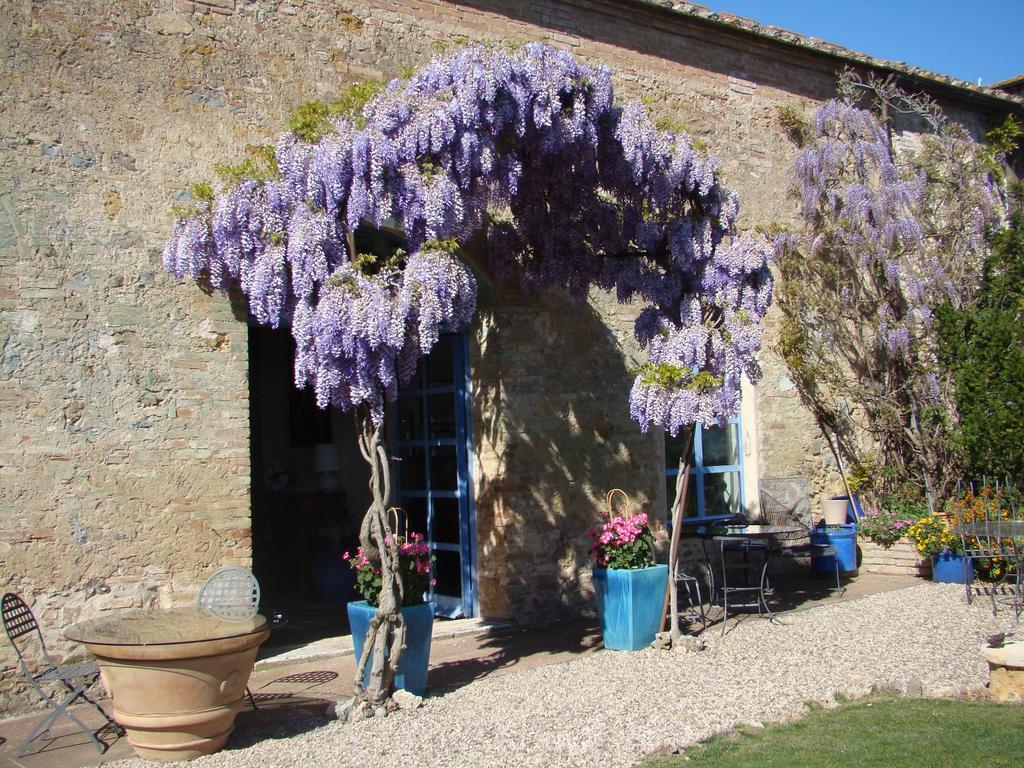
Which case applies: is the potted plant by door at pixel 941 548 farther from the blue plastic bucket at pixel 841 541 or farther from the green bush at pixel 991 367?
the green bush at pixel 991 367

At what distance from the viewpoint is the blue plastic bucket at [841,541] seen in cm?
811

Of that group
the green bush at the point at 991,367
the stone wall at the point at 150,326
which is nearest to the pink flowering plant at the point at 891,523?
the green bush at the point at 991,367

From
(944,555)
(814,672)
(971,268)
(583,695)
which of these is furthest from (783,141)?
(583,695)

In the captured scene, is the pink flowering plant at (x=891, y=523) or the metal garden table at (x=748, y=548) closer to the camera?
the metal garden table at (x=748, y=548)

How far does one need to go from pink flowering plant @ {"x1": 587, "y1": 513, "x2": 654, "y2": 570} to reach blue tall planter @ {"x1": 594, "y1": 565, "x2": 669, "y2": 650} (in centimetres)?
5

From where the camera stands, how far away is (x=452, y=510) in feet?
22.5

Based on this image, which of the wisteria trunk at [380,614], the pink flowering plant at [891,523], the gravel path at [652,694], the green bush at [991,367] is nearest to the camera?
the gravel path at [652,694]

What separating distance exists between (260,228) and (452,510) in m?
2.78

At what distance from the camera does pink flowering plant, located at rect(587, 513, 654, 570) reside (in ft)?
19.0

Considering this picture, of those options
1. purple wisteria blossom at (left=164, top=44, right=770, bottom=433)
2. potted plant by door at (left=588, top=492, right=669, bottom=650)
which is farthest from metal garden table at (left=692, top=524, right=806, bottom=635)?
purple wisteria blossom at (left=164, top=44, right=770, bottom=433)

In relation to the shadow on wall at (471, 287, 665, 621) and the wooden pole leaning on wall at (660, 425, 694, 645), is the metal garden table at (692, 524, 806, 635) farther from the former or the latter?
the shadow on wall at (471, 287, 665, 621)

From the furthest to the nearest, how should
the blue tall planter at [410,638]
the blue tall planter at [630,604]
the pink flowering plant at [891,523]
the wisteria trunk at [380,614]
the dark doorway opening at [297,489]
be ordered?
the dark doorway opening at [297,489] → the pink flowering plant at [891,523] → the blue tall planter at [630,604] → the blue tall planter at [410,638] → the wisteria trunk at [380,614]

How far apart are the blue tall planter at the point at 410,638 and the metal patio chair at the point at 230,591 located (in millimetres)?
528

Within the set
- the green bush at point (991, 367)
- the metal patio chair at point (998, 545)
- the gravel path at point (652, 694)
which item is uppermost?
the green bush at point (991, 367)
